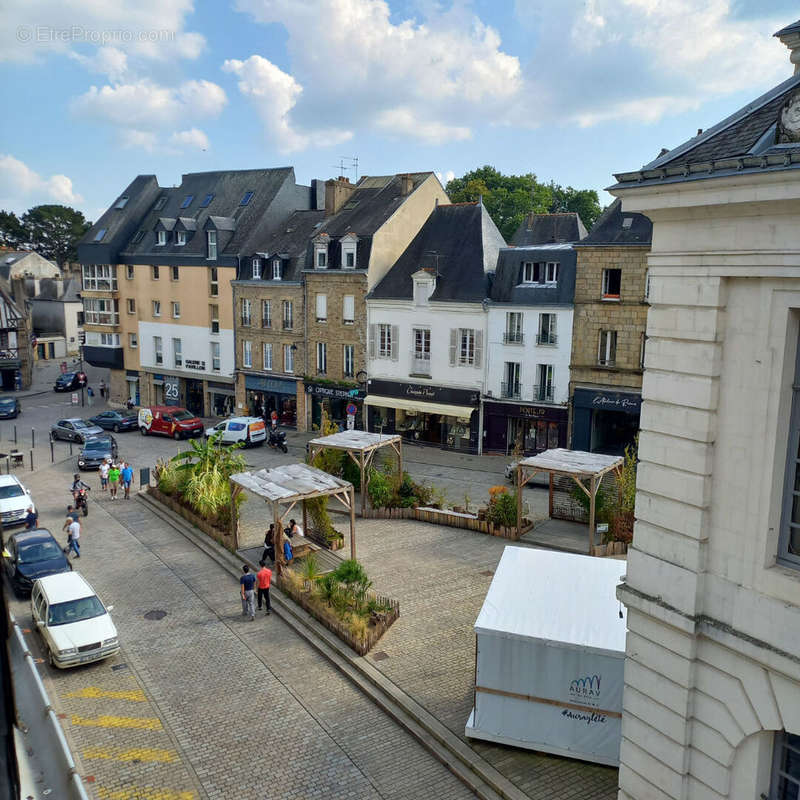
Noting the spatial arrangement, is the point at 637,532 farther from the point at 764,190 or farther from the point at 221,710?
the point at 221,710

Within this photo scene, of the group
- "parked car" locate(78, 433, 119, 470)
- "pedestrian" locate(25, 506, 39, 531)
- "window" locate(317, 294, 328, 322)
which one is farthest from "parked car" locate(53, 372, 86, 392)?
"pedestrian" locate(25, 506, 39, 531)

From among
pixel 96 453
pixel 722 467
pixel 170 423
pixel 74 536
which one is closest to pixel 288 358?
pixel 170 423

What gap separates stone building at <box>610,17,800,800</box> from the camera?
694cm

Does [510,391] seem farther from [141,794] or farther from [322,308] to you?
[141,794]

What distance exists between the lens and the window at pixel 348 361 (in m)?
37.2

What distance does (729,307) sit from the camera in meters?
7.34

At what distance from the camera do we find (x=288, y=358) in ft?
131

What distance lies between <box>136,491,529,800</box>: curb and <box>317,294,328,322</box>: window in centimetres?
2124

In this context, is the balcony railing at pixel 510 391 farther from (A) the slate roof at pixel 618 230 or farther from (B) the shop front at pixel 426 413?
(A) the slate roof at pixel 618 230

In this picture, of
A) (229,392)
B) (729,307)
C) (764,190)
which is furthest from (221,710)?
(229,392)

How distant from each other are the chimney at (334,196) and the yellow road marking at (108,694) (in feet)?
99.8

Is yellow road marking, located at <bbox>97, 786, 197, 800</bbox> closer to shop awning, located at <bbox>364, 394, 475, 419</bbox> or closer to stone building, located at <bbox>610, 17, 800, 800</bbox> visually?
stone building, located at <bbox>610, 17, 800, 800</bbox>

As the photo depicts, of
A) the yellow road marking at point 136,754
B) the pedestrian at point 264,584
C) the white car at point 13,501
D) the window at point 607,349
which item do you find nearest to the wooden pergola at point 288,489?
the pedestrian at point 264,584

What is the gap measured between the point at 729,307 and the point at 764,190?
3.82 ft
